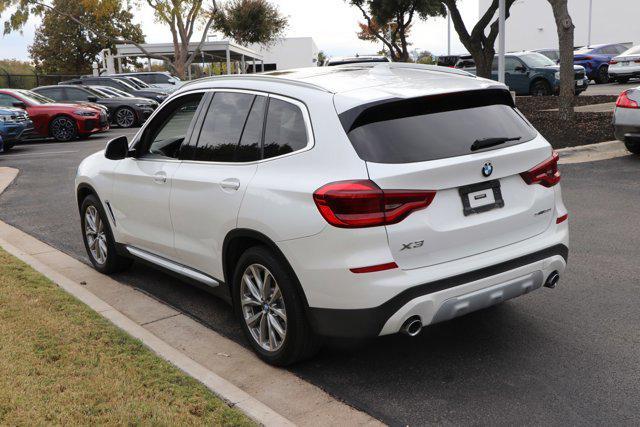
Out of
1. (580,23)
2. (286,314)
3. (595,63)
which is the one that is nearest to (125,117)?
(595,63)

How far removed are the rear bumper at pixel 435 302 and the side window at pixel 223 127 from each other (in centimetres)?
138

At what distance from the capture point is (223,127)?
4.83m

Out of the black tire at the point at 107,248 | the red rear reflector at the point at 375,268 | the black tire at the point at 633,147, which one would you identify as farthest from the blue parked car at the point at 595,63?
the red rear reflector at the point at 375,268

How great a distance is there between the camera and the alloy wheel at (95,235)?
6.52m

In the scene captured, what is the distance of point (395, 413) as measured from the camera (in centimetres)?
374

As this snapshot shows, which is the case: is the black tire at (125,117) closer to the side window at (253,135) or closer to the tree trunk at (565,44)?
the tree trunk at (565,44)

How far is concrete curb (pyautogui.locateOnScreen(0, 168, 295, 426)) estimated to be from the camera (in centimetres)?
366

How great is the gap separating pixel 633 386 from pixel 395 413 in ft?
4.40

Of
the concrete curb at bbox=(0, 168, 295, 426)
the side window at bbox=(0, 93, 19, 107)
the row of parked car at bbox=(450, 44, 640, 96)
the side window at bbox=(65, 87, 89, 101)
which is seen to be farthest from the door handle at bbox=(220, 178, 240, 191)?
the row of parked car at bbox=(450, 44, 640, 96)

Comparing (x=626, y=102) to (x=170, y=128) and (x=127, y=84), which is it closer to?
(x=170, y=128)

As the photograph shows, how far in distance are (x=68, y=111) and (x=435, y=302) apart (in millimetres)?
18234

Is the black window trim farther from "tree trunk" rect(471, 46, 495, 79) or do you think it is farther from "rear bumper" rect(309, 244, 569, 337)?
"tree trunk" rect(471, 46, 495, 79)

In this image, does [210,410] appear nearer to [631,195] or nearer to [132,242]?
[132,242]

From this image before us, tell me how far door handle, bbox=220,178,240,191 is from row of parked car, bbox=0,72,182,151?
1454 centimetres
